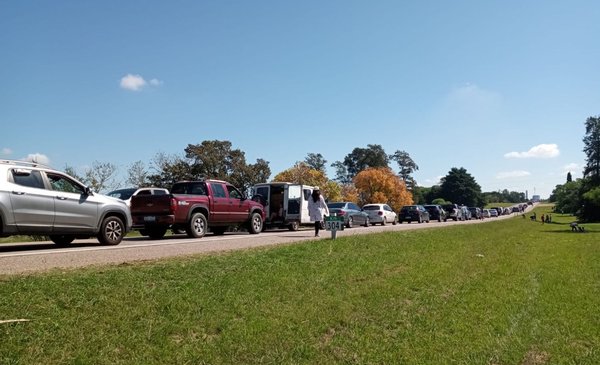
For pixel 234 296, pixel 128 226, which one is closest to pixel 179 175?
pixel 128 226

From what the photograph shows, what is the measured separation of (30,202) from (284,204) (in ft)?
46.5

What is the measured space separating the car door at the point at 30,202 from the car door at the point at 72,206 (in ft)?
0.71

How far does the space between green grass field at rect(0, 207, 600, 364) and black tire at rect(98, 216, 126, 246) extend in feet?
14.0

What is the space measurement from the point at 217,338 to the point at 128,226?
882cm

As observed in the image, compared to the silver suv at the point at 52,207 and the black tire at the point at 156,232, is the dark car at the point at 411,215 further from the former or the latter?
the silver suv at the point at 52,207

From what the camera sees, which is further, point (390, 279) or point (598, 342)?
point (390, 279)

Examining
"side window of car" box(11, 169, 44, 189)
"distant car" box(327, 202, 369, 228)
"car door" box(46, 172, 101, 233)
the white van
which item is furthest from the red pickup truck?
"distant car" box(327, 202, 369, 228)

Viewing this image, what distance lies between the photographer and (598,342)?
6.71 meters

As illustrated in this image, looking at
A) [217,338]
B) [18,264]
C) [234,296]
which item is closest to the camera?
[217,338]

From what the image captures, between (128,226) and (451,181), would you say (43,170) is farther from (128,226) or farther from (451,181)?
(451,181)

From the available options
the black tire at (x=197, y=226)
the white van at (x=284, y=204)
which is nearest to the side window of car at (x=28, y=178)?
the black tire at (x=197, y=226)

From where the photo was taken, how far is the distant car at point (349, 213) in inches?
1176

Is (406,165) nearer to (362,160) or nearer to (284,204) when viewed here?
(362,160)

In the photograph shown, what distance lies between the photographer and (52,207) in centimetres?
1159
